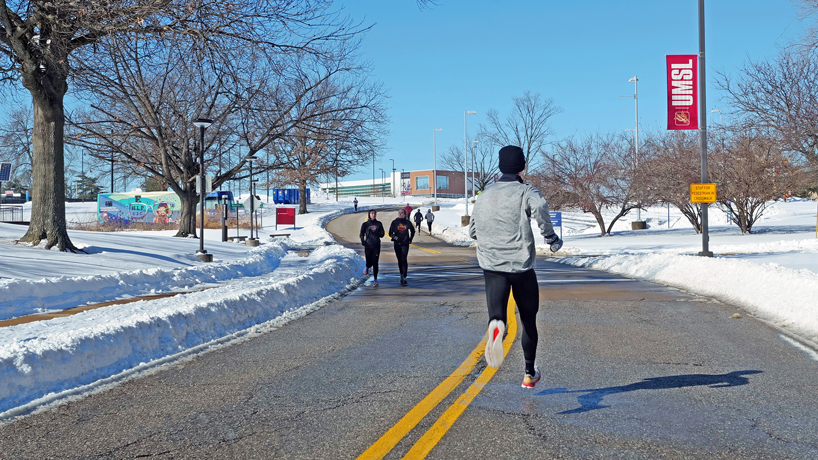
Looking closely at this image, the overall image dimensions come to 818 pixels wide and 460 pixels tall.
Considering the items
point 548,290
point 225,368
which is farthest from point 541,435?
point 548,290

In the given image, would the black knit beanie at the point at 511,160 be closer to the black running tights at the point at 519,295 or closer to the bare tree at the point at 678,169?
the black running tights at the point at 519,295

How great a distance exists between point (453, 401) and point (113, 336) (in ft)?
12.6

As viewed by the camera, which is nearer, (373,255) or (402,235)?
(402,235)

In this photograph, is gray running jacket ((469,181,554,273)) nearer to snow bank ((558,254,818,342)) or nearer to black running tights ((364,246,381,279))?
snow bank ((558,254,818,342))

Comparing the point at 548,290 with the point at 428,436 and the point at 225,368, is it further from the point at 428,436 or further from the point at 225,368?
the point at 428,436

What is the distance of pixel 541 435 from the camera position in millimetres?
4434

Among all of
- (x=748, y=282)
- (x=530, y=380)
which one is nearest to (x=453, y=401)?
(x=530, y=380)

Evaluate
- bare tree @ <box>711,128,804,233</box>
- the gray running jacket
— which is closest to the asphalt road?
the gray running jacket

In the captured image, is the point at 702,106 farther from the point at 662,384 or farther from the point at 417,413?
the point at 417,413

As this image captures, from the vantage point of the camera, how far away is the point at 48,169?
51.6 ft

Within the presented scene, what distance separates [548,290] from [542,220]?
9.08 metres

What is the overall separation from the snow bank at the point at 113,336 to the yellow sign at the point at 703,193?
11457 mm

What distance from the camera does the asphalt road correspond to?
4285 mm

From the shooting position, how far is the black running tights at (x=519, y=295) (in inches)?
214
